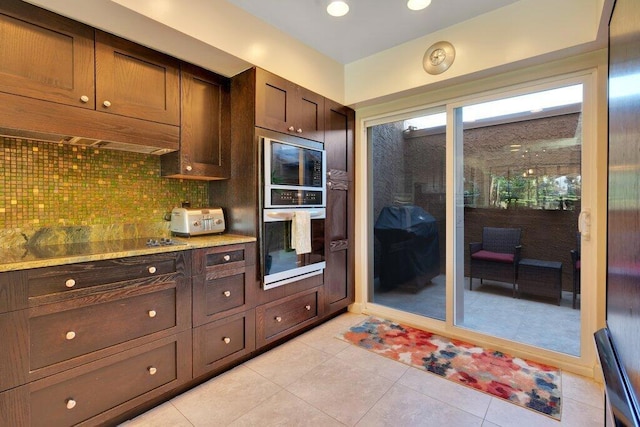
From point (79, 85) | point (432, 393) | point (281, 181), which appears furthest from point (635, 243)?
point (79, 85)

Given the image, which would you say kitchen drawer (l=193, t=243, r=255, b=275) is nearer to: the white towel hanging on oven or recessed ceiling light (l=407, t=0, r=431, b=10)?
the white towel hanging on oven

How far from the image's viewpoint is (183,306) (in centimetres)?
188

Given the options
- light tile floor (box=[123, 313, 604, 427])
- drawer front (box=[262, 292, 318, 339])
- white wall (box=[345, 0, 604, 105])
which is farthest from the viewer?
drawer front (box=[262, 292, 318, 339])

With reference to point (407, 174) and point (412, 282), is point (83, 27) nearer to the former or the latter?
point (407, 174)

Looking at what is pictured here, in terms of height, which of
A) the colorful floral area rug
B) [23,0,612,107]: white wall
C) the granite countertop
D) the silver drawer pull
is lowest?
the colorful floral area rug

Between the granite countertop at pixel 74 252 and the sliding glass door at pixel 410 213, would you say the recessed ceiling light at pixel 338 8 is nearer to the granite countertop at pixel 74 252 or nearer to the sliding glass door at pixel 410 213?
the sliding glass door at pixel 410 213

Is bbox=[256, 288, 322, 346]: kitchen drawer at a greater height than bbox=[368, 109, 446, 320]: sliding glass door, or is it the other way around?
bbox=[368, 109, 446, 320]: sliding glass door

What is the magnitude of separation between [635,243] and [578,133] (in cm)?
186

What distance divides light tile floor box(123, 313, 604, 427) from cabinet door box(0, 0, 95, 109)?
6.15 ft

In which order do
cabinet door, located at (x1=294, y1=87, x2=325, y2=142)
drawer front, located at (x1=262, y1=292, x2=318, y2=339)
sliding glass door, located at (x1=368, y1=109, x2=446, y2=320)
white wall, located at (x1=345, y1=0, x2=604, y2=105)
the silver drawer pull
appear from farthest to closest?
sliding glass door, located at (x1=368, y1=109, x2=446, y2=320)
cabinet door, located at (x1=294, y1=87, x2=325, y2=142)
drawer front, located at (x1=262, y1=292, x2=318, y2=339)
white wall, located at (x1=345, y1=0, x2=604, y2=105)
the silver drawer pull

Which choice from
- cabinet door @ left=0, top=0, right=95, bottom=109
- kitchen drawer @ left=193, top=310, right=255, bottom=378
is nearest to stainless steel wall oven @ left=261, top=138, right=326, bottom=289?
kitchen drawer @ left=193, top=310, right=255, bottom=378

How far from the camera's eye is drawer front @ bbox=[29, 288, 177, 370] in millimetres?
1383

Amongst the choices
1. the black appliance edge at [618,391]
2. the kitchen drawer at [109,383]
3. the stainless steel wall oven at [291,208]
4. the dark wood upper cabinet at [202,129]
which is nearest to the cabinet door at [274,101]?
the stainless steel wall oven at [291,208]

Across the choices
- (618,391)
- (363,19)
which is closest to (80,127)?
(363,19)
